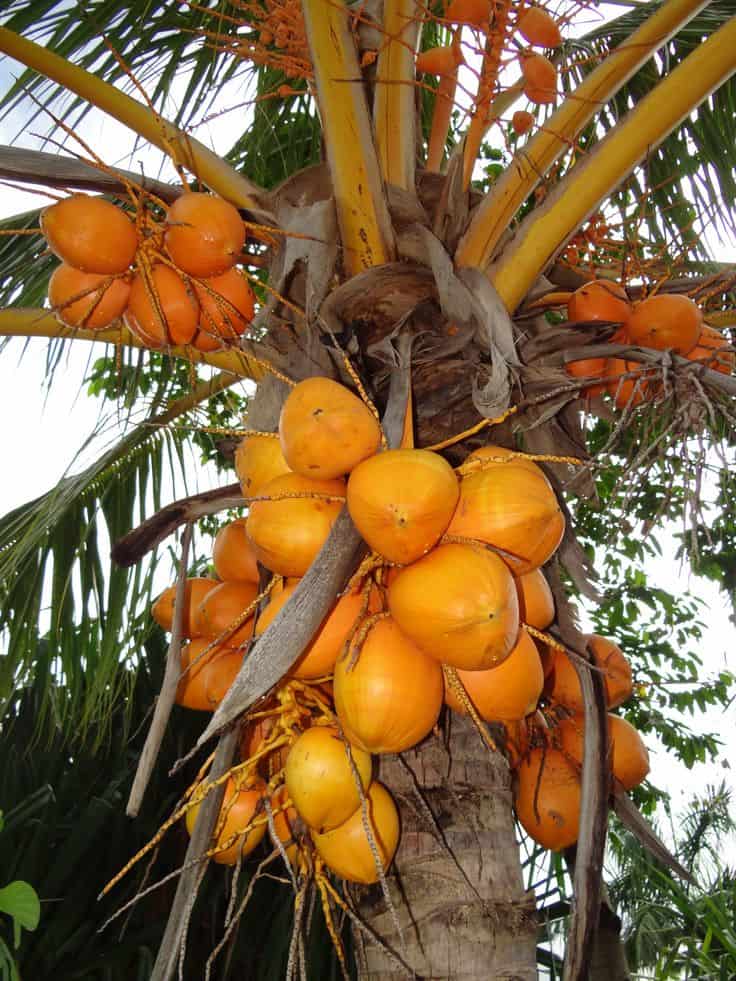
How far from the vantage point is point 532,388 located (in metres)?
1.25

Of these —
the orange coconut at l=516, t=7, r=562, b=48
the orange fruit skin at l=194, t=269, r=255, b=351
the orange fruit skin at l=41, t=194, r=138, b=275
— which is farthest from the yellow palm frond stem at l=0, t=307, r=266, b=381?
the orange coconut at l=516, t=7, r=562, b=48

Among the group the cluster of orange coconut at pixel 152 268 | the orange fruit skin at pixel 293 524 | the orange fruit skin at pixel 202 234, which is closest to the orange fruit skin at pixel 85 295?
the cluster of orange coconut at pixel 152 268

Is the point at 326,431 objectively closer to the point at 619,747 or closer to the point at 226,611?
the point at 226,611

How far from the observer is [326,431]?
100 cm

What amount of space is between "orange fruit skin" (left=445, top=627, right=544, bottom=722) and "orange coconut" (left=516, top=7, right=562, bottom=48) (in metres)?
1.06

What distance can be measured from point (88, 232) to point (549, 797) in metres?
1.04

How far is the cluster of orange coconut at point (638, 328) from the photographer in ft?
4.45

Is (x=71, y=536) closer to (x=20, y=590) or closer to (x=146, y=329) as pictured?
(x=20, y=590)

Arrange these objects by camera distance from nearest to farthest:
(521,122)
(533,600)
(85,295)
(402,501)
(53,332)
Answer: (402,501)
(533,600)
(85,295)
(53,332)
(521,122)

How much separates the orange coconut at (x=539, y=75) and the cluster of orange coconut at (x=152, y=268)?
0.69m

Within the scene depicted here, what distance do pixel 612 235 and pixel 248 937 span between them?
6.59ft

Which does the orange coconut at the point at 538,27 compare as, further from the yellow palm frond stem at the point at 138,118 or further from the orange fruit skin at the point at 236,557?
the orange fruit skin at the point at 236,557

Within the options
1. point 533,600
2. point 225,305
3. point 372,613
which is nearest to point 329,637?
point 372,613

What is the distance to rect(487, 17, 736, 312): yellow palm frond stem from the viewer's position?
134 cm
